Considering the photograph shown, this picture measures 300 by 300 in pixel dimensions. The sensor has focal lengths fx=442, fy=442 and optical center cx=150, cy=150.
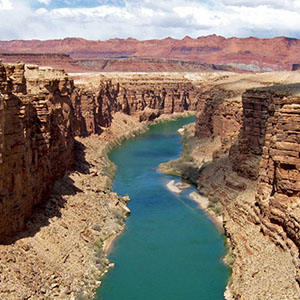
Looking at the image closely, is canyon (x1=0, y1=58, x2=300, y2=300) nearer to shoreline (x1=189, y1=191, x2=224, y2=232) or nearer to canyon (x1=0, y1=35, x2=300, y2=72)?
shoreline (x1=189, y1=191, x2=224, y2=232)

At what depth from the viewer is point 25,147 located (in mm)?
19984

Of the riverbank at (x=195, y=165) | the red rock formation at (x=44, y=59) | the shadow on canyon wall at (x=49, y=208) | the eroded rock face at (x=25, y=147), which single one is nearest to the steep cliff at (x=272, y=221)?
the riverbank at (x=195, y=165)

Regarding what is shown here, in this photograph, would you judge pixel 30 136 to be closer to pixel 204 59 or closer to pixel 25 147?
pixel 25 147

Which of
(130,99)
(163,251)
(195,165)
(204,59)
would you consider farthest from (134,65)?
(163,251)

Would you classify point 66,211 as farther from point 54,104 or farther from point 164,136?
point 164,136

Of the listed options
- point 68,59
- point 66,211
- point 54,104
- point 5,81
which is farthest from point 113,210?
point 68,59

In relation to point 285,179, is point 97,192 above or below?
below

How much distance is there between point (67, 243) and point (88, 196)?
20.0ft

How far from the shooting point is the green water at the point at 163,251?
19641 mm

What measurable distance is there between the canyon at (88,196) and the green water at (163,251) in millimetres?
890

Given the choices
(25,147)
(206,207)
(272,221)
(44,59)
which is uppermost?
(44,59)

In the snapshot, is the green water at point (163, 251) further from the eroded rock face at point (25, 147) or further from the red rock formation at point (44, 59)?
the red rock formation at point (44, 59)

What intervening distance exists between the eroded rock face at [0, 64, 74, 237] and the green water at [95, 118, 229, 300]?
5.10 metres

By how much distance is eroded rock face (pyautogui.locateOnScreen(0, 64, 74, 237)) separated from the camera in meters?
18.4
